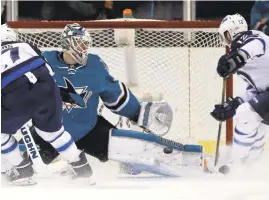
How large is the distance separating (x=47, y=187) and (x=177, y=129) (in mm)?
1028

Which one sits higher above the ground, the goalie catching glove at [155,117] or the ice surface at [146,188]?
the goalie catching glove at [155,117]

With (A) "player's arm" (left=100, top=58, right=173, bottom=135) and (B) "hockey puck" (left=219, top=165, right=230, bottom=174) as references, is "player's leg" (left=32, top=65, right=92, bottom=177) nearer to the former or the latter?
(A) "player's arm" (left=100, top=58, right=173, bottom=135)

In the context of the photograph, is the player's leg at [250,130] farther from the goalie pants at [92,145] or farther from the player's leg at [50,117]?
the player's leg at [50,117]

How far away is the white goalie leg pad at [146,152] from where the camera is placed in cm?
267

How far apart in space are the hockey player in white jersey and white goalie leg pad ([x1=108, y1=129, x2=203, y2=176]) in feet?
0.66

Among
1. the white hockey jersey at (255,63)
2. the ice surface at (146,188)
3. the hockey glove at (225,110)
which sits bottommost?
the ice surface at (146,188)

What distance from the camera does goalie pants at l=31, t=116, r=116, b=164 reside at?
2715mm

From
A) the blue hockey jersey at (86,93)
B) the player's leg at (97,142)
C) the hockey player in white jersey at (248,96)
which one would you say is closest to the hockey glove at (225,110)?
the hockey player in white jersey at (248,96)

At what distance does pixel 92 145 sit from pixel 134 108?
214 mm

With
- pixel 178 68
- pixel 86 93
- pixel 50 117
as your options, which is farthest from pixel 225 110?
pixel 50 117

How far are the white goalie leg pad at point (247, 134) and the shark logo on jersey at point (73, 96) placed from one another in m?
0.60

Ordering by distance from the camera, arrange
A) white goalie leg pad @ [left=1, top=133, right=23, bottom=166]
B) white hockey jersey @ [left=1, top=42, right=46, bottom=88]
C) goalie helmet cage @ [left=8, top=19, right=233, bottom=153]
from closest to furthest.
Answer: white hockey jersey @ [left=1, top=42, right=46, bottom=88]
white goalie leg pad @ [left=1, top=133, right=23, bottom=166]
goalie helmet cage @ [left=8, top=19, right=233, bottom=153]

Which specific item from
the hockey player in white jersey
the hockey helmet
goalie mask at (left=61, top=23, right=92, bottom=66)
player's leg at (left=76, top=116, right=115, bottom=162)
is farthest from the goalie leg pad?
the hockey helmet

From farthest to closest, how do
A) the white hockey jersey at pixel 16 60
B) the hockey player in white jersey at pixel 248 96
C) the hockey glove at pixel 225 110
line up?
the hockey glove at pixel 225 110 < the hockey player in white jersey at pixel 248 96 < the white hockey jersey at pixel 16 60
